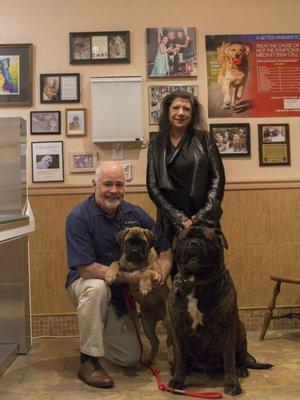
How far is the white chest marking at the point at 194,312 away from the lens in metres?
2.21

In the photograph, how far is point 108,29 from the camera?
3445 millimetres

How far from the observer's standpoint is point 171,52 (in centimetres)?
344

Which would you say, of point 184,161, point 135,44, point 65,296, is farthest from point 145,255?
point 135,44

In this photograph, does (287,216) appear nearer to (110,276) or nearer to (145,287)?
(145,287)

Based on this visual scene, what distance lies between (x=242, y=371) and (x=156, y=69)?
2.23 metres

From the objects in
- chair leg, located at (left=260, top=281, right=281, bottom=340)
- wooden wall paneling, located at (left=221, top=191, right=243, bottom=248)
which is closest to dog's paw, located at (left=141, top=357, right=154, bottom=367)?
chair leg, located at (left=260, top=281, right=281, bottom=340)

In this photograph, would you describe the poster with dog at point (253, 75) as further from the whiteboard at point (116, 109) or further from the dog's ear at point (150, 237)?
the dog's ear at point (150, 237)

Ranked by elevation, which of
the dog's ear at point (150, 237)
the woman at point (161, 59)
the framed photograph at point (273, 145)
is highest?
the woman at point (161, 59)

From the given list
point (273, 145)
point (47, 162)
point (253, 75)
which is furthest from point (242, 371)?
point (253, 75)

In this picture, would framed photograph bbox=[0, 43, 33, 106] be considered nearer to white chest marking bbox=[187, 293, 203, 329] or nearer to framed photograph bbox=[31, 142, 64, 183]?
framed photograph bbox=[31, 142, 64, 183]

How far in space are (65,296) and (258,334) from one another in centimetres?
145

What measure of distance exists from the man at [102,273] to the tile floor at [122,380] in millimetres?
85

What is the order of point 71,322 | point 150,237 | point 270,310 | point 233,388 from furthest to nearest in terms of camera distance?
point 71,322 → point 270,310 → point 150,237 → point 233,388

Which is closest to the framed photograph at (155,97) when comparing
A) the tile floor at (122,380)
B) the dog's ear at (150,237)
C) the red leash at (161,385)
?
the dog's ear at (150,237)
